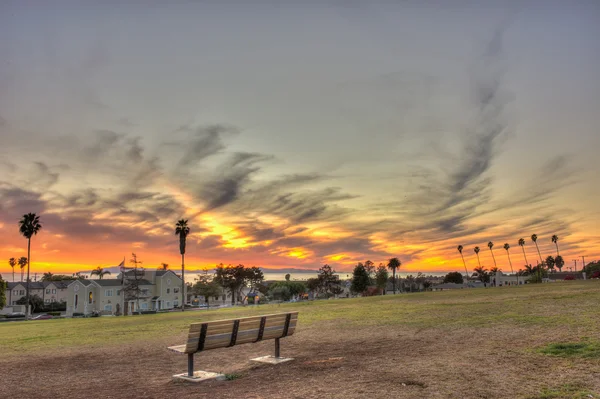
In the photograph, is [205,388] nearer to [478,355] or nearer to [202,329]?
[202,329]

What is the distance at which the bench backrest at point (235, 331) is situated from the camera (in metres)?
10.4

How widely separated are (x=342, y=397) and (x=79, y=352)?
1261 cm

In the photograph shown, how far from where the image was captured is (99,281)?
4193 inches

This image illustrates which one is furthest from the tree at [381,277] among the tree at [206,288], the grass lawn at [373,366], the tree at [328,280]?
the grass lawn at [373,366]

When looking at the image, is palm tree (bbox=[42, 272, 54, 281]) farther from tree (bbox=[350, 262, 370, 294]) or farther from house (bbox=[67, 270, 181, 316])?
tree (bbox=[350, 262, 370, 294])

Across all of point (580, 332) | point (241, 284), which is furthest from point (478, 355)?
point (241, 284)

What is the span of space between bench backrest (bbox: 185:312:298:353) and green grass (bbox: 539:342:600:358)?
6382mm

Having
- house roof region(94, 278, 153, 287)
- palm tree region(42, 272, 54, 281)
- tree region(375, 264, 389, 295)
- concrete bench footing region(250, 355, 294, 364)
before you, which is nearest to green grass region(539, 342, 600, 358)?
concrete bench footing region(250, 355, 294, 364)

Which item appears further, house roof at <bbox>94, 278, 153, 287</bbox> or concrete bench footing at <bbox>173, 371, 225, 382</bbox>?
house roof at <bbox>94, 278, 153, 287</bbox>

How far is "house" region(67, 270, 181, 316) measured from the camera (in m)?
104

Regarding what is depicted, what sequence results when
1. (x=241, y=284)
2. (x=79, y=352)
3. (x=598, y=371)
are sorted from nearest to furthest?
1. (x=598, y=371)
2. (x=79, y=352)
3. (x=241, y=284)

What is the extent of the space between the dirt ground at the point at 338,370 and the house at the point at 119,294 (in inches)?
3558

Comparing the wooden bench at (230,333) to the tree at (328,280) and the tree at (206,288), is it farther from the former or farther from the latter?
the tree at (328,280)

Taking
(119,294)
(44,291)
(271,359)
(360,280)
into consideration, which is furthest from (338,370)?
(44,291)
